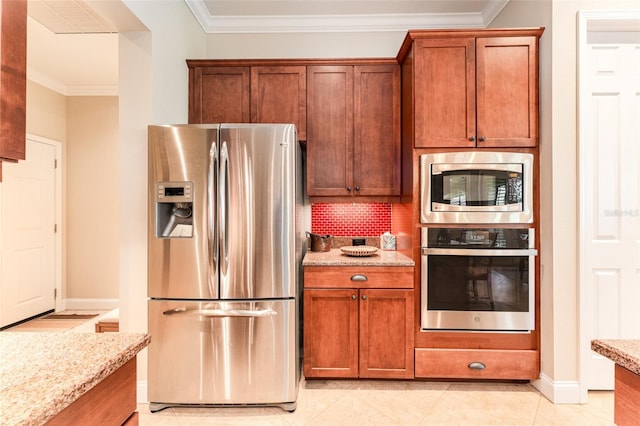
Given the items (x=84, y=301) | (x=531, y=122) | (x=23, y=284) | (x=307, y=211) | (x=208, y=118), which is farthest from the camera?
(x=84, y=301)

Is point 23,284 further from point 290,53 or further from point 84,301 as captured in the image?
point 290,53

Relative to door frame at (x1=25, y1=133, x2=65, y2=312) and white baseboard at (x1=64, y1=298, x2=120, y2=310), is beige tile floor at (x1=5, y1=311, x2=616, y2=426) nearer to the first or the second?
white baseboard at (x1=64, y1=298, x2=120, y2=310)

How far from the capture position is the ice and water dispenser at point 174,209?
2.15 metres

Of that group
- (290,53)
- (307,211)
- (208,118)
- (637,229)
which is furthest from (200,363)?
(637,229)

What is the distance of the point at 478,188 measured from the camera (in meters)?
2.38

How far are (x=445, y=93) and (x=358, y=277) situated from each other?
1.44 metres

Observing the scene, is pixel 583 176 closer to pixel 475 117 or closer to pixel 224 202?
pixel 475 117

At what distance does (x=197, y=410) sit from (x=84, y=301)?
124 inches

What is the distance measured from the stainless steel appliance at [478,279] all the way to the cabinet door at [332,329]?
56 cm

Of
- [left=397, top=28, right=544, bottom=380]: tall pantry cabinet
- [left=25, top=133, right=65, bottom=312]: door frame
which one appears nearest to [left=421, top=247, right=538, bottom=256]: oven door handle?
[left=397, top=28, right=544, bottom=380]: tall pantry cabinet

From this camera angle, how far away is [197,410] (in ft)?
7.29

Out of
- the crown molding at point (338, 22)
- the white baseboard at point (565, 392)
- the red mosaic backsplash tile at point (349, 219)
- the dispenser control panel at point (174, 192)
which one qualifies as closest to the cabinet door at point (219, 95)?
the crown molding at point (338, 22)

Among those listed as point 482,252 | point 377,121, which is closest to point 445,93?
point 377,121

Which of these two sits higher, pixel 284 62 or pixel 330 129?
pixel 284 62
